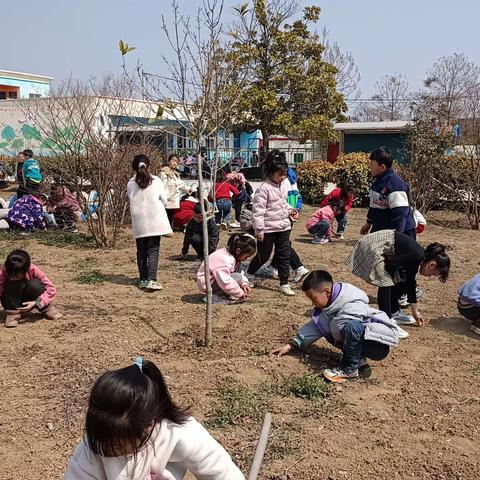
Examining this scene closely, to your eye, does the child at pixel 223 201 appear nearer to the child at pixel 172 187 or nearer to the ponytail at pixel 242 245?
the child at pixel 172 187

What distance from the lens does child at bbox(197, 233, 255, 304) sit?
16.6ft

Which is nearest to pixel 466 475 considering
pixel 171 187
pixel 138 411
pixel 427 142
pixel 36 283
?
pixel 138 411

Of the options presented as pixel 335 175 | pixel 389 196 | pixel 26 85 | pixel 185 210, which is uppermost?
pixel 26 85

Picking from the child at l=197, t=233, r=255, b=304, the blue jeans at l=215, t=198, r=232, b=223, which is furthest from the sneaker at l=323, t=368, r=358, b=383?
the blue jeans at l=215, t=198, r=232, b=223

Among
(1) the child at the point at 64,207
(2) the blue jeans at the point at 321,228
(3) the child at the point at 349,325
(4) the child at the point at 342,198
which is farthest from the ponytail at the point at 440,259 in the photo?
(1) the child at the point at 64,207

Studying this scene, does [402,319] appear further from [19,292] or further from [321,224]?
[321,224]

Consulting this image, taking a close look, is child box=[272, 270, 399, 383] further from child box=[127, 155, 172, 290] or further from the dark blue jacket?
child box=[127, 155, 172, 290]

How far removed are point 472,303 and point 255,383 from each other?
212 centimetres

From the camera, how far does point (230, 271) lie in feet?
16.8

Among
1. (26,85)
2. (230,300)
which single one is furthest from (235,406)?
(26,85)

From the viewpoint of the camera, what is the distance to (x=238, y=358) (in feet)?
12.6

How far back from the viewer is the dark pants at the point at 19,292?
4508 millimetres

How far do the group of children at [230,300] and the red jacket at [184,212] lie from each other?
184 centimetres

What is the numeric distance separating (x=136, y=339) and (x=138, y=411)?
2.76m
